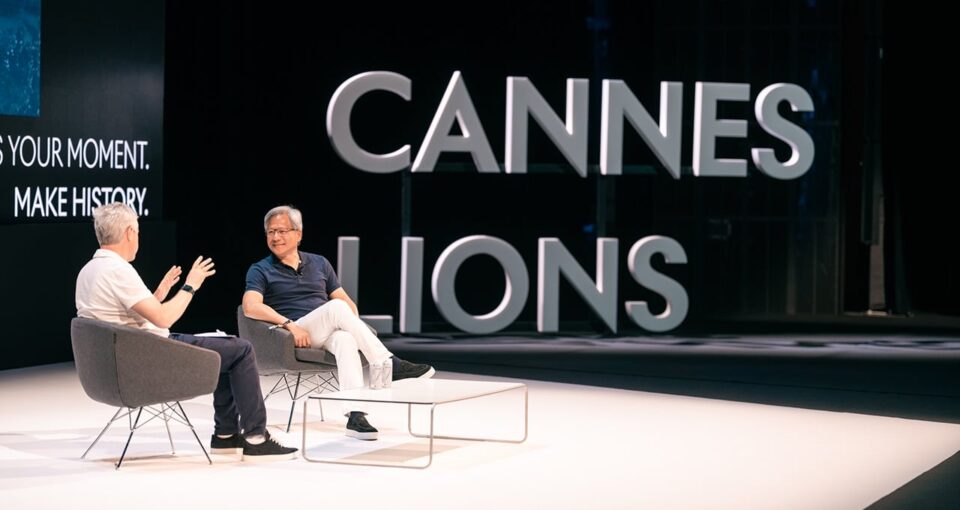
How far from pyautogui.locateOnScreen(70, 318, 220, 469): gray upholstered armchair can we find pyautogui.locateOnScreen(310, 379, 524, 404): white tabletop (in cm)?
51

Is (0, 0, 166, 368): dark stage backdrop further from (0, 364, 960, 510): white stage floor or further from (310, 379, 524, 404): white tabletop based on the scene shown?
(310, 379, 524, 404): white tabletop

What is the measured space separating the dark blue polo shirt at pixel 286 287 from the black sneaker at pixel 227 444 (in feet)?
3.67

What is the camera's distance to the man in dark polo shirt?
291 inches

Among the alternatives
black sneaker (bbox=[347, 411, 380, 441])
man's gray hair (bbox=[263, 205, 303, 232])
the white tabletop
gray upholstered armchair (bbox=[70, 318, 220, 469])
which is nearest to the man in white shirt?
gray upholstered armchair (bbox=[70, 318, 220, 469])

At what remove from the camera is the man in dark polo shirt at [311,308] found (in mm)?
7391

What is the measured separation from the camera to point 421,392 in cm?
692

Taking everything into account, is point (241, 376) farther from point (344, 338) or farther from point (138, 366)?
point (344, 338)

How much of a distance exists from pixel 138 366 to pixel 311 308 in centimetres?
161

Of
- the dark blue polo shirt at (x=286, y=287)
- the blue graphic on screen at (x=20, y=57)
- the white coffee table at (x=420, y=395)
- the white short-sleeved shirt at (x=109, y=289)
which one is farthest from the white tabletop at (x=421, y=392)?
the blue graphic on screen at (x=20, y=57)

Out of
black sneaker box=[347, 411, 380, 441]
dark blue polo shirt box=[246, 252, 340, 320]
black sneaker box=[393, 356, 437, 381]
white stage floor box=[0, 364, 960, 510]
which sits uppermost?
dark blue polo shirt box=[246, 252, 340, 320]

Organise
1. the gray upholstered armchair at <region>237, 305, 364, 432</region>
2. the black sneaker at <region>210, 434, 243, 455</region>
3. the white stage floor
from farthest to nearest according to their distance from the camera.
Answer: the gray upholstered armchair at <region>237, 305, 364, 432</region>, the black sneaker at <region>210, 434, 243, 455</region>, the white stage floor

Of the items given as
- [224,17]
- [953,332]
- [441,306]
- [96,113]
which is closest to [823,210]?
[953,332]

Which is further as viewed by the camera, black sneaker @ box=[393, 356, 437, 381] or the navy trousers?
black sneaker @ box=[393, 356, 437, 381]

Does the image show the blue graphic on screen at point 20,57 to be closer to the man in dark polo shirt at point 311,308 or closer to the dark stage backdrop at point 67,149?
the dark stage backdrop at point 67,149
